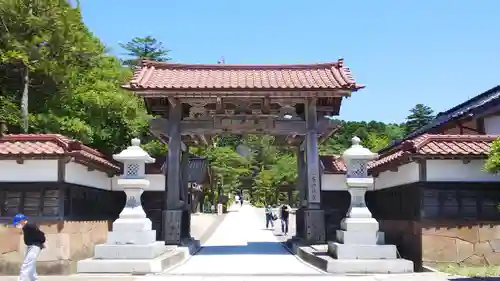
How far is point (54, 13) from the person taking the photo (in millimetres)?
14898

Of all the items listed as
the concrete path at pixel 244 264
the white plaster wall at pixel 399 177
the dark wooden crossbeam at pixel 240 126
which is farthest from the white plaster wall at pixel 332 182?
the concrete path at pixel 244 264

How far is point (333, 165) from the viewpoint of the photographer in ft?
59.2

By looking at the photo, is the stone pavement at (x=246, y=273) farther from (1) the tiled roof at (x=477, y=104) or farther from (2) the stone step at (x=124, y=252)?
(1) the tiled roof at (x=477, y=104)

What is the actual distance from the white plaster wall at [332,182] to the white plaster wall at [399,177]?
3.84ft

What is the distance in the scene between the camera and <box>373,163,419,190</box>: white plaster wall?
43.2ft

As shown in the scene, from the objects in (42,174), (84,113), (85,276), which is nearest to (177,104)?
(84,113)

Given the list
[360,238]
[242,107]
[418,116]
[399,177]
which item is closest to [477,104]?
[399,177]

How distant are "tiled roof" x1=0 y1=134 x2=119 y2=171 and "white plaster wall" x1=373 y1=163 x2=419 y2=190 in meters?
8.49

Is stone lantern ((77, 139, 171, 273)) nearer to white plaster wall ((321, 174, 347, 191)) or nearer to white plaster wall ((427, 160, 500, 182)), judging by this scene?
white plaster wall ((321, 174, 347, 191))

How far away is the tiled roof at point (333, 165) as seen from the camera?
1766cm

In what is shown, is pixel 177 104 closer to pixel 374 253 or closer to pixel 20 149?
pixel 20 149

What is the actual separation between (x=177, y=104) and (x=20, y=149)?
18.0 feet

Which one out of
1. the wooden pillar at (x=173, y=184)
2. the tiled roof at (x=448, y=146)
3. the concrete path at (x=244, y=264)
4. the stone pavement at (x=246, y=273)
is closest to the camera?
the stone pavement at (x=246, y=273)

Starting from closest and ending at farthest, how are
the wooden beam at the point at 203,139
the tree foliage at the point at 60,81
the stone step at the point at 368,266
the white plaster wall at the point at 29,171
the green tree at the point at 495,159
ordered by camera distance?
the green tree at the point at 495,159
the stone step at the point at 368,266
the white plaster wall at the point at 29,171
the tree foliage at the point at 60,81
the wooden beam at the point at 203,139
